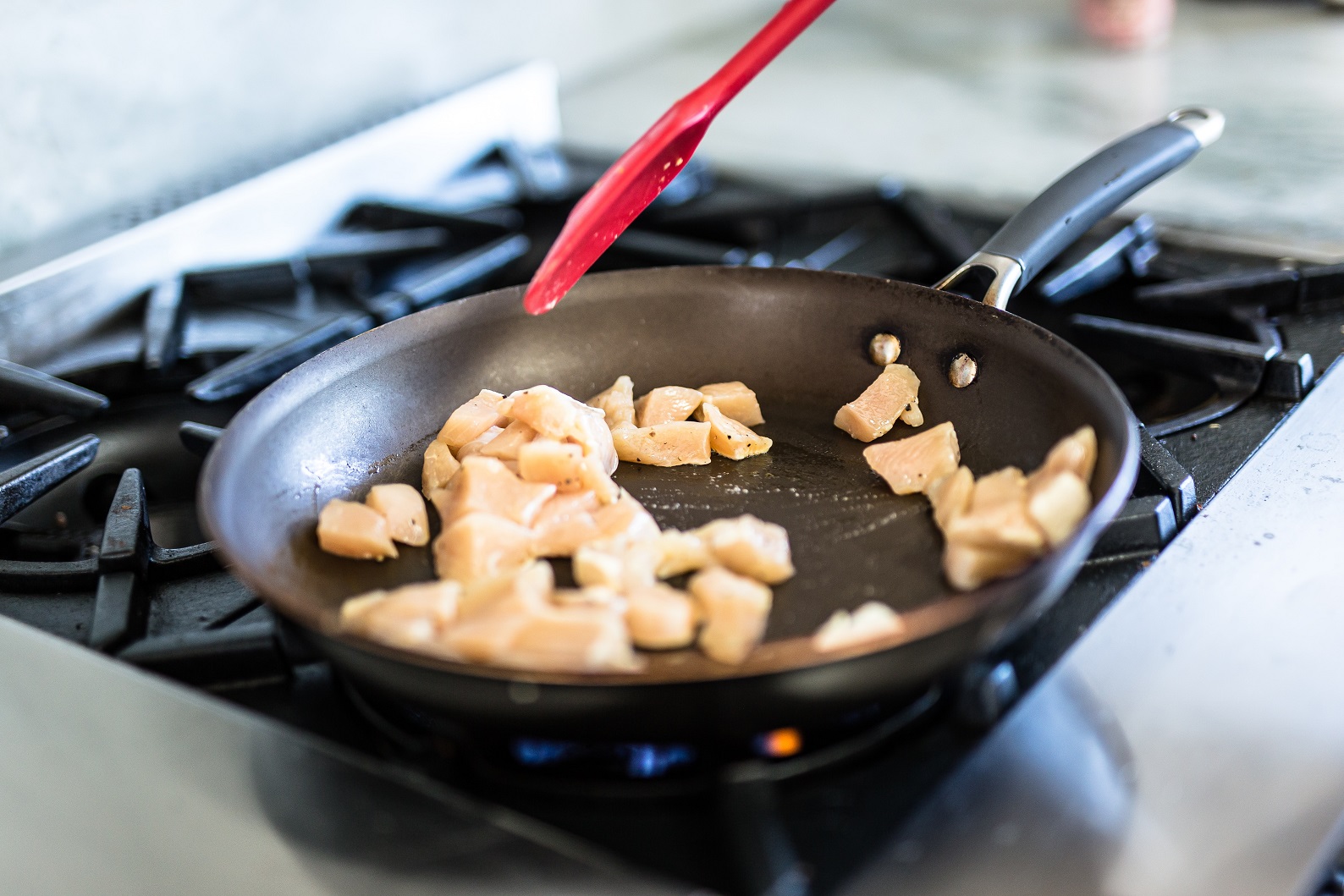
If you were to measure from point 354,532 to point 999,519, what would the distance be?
467 mm

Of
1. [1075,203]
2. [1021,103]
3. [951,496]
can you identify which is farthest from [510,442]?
[1021,103]

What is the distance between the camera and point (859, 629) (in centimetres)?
67

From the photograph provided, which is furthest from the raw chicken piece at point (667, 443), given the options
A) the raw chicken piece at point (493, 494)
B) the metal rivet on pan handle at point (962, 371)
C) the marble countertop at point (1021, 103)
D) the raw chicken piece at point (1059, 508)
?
the marble countertop at point (1021, 103)

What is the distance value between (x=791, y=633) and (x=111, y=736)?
1.52 ft

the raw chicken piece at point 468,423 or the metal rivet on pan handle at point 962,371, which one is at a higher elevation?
the raw chicken piece at point 468,423

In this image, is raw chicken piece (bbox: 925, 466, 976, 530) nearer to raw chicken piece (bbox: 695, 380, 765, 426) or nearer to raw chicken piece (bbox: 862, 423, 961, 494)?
raw chicken piece (bbox: 862, 423, 961, 494)

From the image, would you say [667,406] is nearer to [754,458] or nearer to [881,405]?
[754,458]

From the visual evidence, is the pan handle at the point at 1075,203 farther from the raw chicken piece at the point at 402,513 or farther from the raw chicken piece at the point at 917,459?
the raw chicken piece at the point at 402,513

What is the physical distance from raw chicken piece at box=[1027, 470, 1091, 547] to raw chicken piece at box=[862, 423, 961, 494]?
6.7 inches

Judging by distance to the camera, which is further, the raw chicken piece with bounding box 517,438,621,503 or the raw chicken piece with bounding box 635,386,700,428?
the raw chicken piece with bounding box 635,386,700,428

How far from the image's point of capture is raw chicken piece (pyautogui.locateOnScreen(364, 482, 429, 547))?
892mm

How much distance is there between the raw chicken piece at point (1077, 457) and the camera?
0.79 metres

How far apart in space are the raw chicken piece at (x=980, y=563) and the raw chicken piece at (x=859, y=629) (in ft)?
0.31

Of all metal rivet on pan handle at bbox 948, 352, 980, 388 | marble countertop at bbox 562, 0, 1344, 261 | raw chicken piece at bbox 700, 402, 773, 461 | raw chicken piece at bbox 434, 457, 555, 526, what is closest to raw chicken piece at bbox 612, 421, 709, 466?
raw chicken piece at bbox 700, 402, 773, 461
